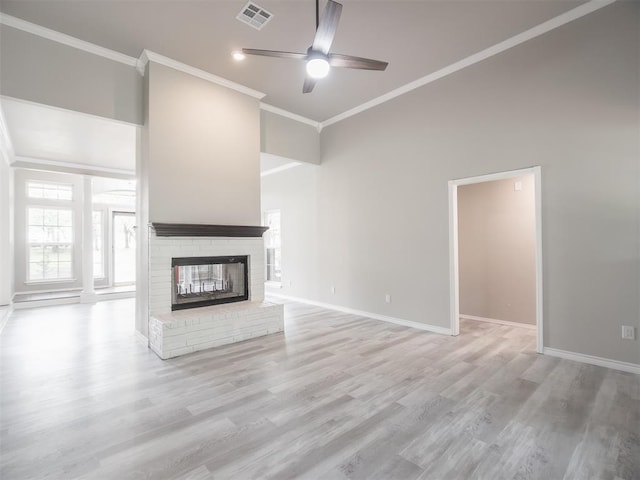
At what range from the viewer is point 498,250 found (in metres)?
4.87

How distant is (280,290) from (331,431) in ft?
17.6

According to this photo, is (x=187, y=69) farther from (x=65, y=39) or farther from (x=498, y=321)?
(x=498, y=321)

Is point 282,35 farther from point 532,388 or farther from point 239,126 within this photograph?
point 532,388

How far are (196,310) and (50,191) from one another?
6.48m

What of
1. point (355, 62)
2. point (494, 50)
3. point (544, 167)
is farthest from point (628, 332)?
point (355, 62)

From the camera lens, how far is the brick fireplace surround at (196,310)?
350 cm

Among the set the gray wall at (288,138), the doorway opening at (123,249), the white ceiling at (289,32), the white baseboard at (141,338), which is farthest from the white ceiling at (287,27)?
the doorway opening at (123,249)

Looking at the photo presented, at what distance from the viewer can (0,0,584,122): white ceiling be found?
10.0 feet

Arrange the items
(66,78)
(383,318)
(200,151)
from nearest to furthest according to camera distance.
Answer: (66,78), (200,151), (383,318)

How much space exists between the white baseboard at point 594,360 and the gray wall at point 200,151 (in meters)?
4.09

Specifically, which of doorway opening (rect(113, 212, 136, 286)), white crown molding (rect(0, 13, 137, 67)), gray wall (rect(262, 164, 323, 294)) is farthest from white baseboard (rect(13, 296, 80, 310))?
white crown molding (rect(0, 13, 137, 67))

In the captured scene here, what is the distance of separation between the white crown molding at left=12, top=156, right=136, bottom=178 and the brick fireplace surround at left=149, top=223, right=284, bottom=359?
4846 millimetres

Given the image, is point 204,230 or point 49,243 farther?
point 49,243

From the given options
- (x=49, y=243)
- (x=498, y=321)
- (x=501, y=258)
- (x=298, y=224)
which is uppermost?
(x=298, y=224)
